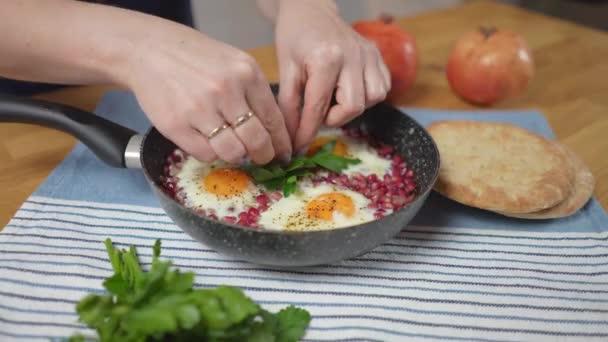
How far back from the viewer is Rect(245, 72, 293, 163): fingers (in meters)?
1.13

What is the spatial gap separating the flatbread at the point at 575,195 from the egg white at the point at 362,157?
350 millimetres

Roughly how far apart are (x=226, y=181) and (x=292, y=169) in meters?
0.17

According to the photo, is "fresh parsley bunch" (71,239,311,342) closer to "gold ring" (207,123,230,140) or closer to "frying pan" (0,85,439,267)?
"frying pan" (0,85,439,267)

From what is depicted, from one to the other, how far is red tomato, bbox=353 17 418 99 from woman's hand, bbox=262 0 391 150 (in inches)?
21.3

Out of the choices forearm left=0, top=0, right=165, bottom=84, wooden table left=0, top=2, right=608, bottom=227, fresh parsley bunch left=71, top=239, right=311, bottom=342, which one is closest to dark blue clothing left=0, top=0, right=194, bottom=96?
wooden table left=0, top=2, right=608, bottom=227

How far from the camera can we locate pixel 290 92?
132 centimetres

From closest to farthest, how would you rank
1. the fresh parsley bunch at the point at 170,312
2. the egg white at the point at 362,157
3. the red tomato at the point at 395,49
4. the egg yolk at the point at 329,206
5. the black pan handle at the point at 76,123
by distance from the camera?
the fresh parsley bunch at the point at 170,312, the egg yolk at the point at 329,206, the black pan handle at the point at 76,123, the egg white at the point at 362,157, the red tomato at the point at 395,49

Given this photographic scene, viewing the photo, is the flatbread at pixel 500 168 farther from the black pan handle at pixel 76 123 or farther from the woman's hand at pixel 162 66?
the black pan handle at pixel 76 123

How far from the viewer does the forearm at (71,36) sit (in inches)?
44.6

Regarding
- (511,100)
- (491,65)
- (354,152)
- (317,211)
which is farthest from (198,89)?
(511,100)

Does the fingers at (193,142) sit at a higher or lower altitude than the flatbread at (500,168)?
higher

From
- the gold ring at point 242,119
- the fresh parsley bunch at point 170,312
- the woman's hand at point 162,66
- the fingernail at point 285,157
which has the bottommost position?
the fingernail at point 285,157

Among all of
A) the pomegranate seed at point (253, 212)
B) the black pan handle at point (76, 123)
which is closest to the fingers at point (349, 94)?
the pomegranate seed at point (253, 212)

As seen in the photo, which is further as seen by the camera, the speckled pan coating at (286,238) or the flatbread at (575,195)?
the flatbread at (575,195)
